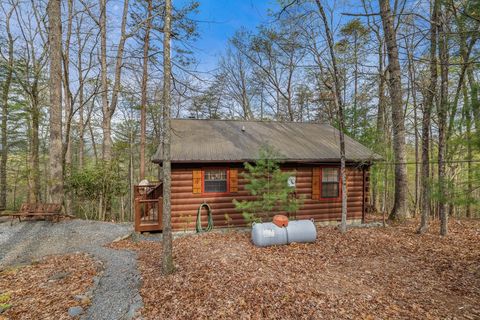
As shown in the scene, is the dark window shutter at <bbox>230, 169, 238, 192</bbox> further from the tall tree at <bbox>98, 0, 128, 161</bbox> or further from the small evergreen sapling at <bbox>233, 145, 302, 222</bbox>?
the tall tree at <bbox>98, 0, 128, 161</bbox>

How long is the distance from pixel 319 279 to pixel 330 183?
19.0 feet

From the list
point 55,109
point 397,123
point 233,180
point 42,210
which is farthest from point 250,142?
point 42,210

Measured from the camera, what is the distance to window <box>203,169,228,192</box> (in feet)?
28.3

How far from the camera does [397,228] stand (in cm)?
852

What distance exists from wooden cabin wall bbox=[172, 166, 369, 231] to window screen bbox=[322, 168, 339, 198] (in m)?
0.30

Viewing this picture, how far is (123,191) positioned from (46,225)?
11.2 ft

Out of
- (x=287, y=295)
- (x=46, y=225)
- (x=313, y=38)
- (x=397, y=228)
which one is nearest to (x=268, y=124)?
(x=313, y=38)

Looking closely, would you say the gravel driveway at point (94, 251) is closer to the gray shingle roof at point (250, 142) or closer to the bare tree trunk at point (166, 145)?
the bare tree trunk at point (166, 145)

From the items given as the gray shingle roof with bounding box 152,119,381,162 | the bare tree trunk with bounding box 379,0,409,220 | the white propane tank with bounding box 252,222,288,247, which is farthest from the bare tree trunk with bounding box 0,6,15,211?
the bare tree trunk with bounding box 379,0,409,220

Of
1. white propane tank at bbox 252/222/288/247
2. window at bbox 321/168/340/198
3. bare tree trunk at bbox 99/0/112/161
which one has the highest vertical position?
bare tree trunk at bbox 99/0/112/161

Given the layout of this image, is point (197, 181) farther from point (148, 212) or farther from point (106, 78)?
point (106, 78)

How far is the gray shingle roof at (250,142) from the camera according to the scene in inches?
337

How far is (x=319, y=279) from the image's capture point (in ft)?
15.0

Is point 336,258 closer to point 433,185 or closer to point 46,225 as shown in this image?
point 433,185
